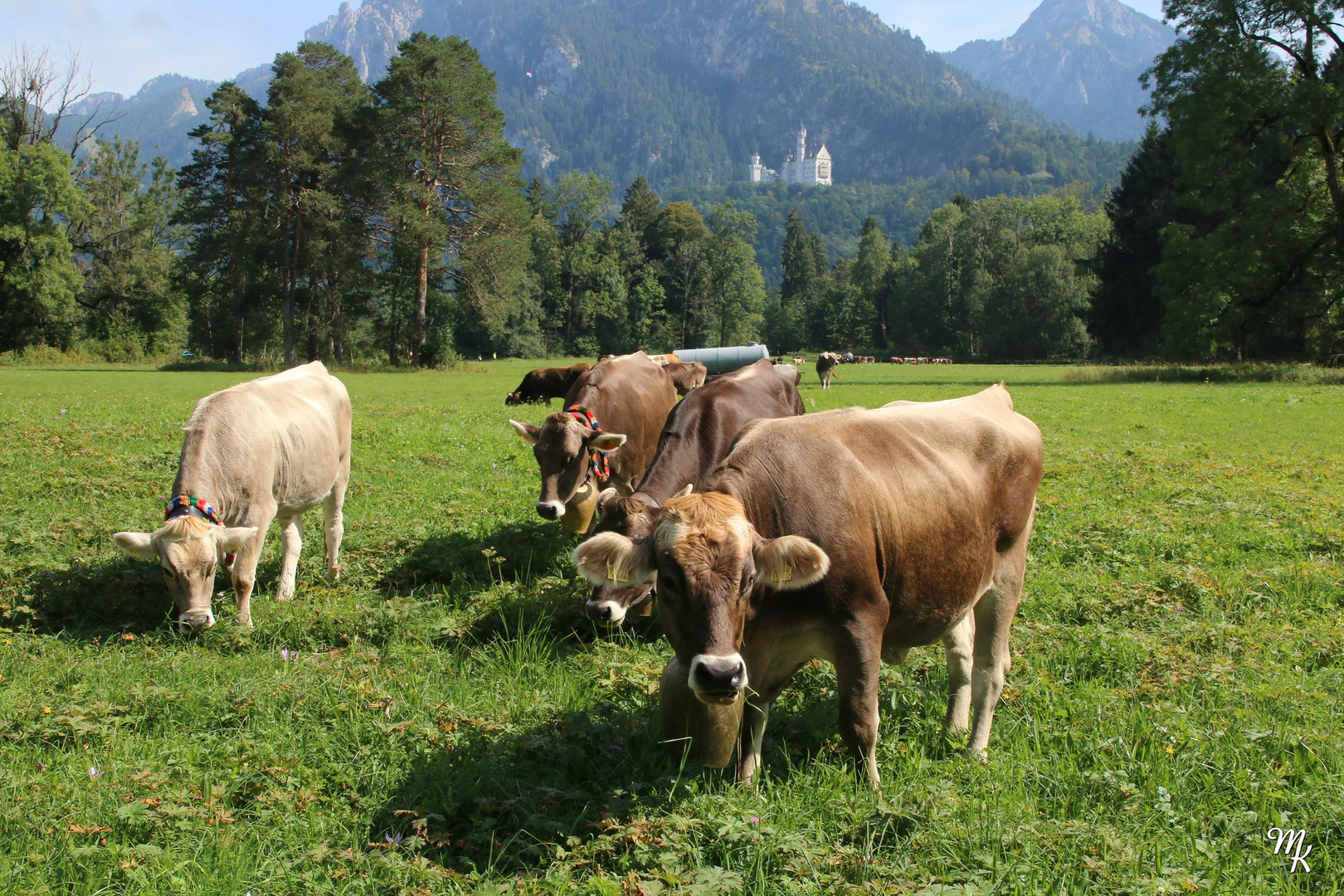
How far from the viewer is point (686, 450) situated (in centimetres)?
691

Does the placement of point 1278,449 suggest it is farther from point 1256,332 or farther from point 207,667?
point 1256,332

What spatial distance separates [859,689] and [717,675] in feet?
3.05

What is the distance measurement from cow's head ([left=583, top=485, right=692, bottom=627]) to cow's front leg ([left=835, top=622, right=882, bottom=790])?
5.38ft

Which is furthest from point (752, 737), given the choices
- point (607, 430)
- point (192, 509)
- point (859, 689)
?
point (607, 430)

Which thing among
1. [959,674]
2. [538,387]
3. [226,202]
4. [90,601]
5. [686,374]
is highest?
[226,202]

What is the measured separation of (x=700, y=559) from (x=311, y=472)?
576 centimetres

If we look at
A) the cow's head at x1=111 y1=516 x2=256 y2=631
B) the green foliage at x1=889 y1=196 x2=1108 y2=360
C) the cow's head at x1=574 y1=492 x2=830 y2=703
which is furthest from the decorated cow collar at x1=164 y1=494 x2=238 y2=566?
the green foliage at x1=889 y1=196 x2=1108 y2=360

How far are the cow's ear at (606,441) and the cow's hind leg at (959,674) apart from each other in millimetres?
3709

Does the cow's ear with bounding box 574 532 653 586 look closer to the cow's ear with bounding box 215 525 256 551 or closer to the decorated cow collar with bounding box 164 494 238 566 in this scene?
the cow's ear with bounding box 215 525 256 551

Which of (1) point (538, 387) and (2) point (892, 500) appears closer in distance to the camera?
(2) point (892, 500)

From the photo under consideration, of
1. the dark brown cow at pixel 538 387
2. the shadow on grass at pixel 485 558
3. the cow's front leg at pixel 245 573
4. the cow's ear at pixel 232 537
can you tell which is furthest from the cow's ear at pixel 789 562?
Answer: the dark brown cow at pixel 538 387

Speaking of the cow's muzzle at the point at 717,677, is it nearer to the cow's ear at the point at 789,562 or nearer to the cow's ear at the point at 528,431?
the cow's ear at the point at 789,562

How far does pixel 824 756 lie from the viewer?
4477mm

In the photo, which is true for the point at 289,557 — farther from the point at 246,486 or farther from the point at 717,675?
the point at 717,675
